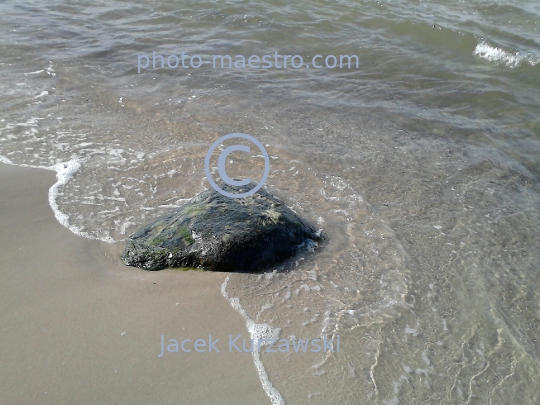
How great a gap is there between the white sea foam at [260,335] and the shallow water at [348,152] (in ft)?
0.07

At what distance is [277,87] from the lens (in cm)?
724

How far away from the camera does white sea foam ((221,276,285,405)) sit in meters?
2.86

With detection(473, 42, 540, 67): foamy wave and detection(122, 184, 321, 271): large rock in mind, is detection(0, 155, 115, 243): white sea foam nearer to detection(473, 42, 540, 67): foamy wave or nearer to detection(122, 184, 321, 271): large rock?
detection(122, 184, 321, 271): large rock

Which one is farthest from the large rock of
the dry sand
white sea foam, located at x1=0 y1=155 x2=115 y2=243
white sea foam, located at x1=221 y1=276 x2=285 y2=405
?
white sea foam, located at x1=0 y1=155 x2=115 y2=243

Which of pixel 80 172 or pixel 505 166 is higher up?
pixel 505 166

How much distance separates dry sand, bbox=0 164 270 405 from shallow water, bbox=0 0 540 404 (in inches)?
9.6

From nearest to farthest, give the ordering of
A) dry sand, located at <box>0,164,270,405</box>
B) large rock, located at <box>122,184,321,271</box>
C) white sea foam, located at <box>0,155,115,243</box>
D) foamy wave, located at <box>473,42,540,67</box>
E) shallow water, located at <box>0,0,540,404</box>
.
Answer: dry sand, located at <box>0,164,270,405</box> → shallow water, located at <box>0,0,540,404</box> → large rock, located at <box>122,184,321,271</box> → white sea foam, located at <box>0,155,115,243</box> → foamy wave, located at <box>473,42,540,67</box>

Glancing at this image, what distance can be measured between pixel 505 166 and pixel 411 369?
10.6 ft

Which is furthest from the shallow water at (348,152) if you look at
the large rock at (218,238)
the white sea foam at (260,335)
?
the large rock at (218,238)

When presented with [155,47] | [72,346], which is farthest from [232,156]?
[155,47]

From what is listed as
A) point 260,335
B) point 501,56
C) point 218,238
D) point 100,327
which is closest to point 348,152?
point 218,238

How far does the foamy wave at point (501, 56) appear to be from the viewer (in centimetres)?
786

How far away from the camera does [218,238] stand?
3725mm

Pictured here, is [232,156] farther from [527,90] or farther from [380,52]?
[527,90]
